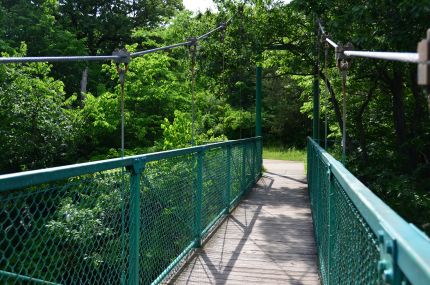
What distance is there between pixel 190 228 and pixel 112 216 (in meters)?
1.55

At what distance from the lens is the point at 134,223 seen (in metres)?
2.74

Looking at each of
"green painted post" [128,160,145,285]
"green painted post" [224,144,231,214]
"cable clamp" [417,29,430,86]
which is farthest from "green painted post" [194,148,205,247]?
"cable clamp" [417,29,430,86]

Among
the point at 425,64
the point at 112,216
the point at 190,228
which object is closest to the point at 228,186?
the point at 190,228

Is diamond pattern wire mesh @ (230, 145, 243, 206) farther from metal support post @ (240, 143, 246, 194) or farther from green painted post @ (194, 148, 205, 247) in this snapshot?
green painted post @ (194, 148, 205, 247)

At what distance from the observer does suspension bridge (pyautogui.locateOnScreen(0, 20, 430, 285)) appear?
1335 mm

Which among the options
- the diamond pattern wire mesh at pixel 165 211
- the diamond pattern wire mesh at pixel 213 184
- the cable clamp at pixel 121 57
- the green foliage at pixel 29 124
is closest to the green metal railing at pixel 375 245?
the diamond pattern wire mesh at pixel 165 211

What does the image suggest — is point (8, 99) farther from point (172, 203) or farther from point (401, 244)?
point (401, 244)

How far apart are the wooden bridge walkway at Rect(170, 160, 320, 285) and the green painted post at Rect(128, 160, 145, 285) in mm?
779

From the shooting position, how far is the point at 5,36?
58.3 feet

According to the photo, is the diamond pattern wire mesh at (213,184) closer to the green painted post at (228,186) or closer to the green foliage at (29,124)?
the green painted post at (228,186)

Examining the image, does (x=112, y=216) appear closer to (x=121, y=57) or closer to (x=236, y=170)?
(x=121, y=57)

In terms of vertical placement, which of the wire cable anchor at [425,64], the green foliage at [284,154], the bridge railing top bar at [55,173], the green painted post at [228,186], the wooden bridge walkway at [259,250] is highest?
the wire cable anchor at [425,64]

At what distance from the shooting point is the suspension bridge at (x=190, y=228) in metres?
1.33

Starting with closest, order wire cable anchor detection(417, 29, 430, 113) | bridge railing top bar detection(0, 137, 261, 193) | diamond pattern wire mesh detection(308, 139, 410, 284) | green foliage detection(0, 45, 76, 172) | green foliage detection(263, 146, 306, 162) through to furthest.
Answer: wire cable anchor detection(417, 29, 430, 113) < diamond pattern wire mesh detection(308, 139, 410, 284) < bridge railing top bar detection(0, 137, 261, 193) < green foliage detection(0, 45, 76, 172) < green foliage detection(263, 146, 306, 162)
